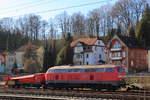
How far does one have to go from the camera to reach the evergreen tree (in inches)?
2918

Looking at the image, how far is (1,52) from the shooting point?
101m

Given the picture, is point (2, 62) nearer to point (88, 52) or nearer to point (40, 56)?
point (40, 56)

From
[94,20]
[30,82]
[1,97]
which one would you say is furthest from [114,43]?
[1,97]

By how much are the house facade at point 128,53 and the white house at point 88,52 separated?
22.0 feet

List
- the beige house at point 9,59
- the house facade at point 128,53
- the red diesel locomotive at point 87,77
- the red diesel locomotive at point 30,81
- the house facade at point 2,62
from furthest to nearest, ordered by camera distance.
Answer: the beige house at point 9,59 < the house facade at point 2,62 < the house facade at point 128,53 < the red diesel locomotive at point 30,81 < the red diesel locomotive at point 87,77

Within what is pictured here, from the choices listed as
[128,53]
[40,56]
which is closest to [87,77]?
[128,53]

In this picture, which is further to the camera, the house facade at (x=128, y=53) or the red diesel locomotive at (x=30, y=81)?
the house facade at (x=128, y=53)

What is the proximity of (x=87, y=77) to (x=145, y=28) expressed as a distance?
46.0 meters

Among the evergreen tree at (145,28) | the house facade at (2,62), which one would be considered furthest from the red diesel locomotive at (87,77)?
the house facade at (2,62)

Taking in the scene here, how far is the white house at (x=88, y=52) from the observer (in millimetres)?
81188

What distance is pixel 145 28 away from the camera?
244ft

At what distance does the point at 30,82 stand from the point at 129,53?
40391 millimetres

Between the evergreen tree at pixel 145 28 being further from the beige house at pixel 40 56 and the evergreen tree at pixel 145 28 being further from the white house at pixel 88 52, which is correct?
the beige house at pixel 40 56

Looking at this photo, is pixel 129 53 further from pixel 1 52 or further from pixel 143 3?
pixel 1 52
